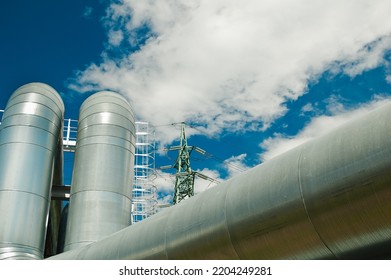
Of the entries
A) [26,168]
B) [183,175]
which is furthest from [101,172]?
[183,175]

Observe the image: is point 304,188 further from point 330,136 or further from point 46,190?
point 46,190

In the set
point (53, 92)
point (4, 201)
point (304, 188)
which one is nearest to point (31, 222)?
point (4, 201)

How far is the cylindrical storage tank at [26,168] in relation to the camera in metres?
14.2

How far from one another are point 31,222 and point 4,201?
108 cm

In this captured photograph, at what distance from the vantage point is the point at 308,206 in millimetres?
6227

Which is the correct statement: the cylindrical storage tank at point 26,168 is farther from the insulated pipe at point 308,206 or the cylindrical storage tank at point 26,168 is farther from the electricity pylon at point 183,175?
the electricity pylon at point 183,175

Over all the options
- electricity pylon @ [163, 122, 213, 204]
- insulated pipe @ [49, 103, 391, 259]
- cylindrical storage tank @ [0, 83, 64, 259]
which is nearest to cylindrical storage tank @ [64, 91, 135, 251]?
cylindrical storage tank @ [0, 83, 64, 259]

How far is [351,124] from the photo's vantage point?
6191 mm

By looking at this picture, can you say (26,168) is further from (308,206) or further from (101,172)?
(308,206)

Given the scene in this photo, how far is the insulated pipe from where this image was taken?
5590 mm

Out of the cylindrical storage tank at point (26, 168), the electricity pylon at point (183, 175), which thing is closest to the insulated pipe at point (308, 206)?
the cylindrical storage tank at point (26, 168)

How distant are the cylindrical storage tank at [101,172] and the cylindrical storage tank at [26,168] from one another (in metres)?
1.03

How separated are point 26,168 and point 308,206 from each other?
11.4 metres
